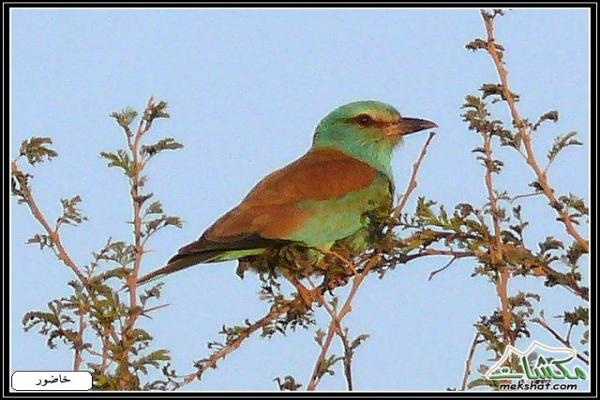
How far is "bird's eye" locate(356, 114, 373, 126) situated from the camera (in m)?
5.84

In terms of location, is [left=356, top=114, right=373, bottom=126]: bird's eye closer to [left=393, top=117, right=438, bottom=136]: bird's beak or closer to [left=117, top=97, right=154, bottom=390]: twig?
[left=393, top=117, right=438, bottom=136]: bird's beak

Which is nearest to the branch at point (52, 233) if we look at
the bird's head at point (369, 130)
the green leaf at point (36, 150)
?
the green leaf at point (36, 150)

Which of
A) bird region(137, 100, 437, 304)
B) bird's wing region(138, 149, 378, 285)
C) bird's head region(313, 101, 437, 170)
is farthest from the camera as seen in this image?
bird's head region(313, 101, 437, 170)

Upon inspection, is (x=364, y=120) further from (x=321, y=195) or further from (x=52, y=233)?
(x=52, y=233)

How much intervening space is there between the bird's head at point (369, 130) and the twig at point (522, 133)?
7.02 ft

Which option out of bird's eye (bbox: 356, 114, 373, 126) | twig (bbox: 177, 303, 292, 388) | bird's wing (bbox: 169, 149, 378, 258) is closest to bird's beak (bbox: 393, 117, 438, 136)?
bird's eye (bbox: 356, 114, 373, 126)

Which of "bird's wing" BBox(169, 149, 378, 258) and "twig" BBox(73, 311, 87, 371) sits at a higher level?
"bird's wing" BBox(169, 149, 378, 258)

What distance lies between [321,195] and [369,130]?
0.83 meters

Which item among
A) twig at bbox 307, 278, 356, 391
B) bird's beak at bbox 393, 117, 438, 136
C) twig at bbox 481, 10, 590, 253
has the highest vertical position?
bird's beak at bbox 393, 117, 438, 136

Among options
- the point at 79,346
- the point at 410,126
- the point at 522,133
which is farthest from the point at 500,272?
the point at 410,126

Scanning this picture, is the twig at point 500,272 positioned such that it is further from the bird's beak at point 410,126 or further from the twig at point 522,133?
the bird's beak at point 410,126

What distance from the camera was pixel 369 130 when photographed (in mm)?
5816
